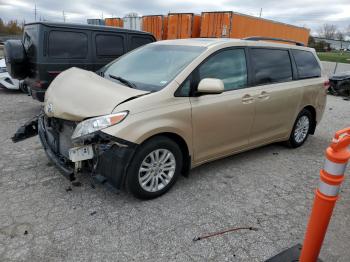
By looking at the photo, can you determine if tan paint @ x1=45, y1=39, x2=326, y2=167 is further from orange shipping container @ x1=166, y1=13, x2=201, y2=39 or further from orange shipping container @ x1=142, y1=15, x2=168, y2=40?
orange shipping container @ x1=142, y1=15, x2=168, y2=40

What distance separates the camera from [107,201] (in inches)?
129

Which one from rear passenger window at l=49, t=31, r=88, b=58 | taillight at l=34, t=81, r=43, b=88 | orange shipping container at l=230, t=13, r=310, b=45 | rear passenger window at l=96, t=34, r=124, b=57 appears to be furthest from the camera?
orange shipping container at l=230, t=13, r=310, b=45

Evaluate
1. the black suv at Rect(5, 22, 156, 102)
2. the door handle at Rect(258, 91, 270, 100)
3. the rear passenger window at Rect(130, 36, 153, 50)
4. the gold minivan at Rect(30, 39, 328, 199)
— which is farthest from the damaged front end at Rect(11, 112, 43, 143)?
the rear passenger window at Rect(130, 36, 153, 50)

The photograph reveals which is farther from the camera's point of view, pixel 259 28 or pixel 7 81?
pixel 259 28

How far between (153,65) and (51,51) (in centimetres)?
312

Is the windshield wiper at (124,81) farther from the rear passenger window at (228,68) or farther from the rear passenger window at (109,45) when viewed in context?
the rear passenger window at (109,45)

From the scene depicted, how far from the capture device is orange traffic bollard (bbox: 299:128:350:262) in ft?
5.65

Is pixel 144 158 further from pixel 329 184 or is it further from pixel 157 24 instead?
pixel 157 24

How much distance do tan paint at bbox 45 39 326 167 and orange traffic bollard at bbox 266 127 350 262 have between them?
66.0 inches

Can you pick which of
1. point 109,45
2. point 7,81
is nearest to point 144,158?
point 109,45

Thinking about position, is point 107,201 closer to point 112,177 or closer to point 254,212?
point 112,177

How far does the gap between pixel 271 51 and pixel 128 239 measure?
3308 millimetres

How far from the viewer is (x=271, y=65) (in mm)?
4434

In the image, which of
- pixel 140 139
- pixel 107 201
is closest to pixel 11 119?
pixel 107 201
